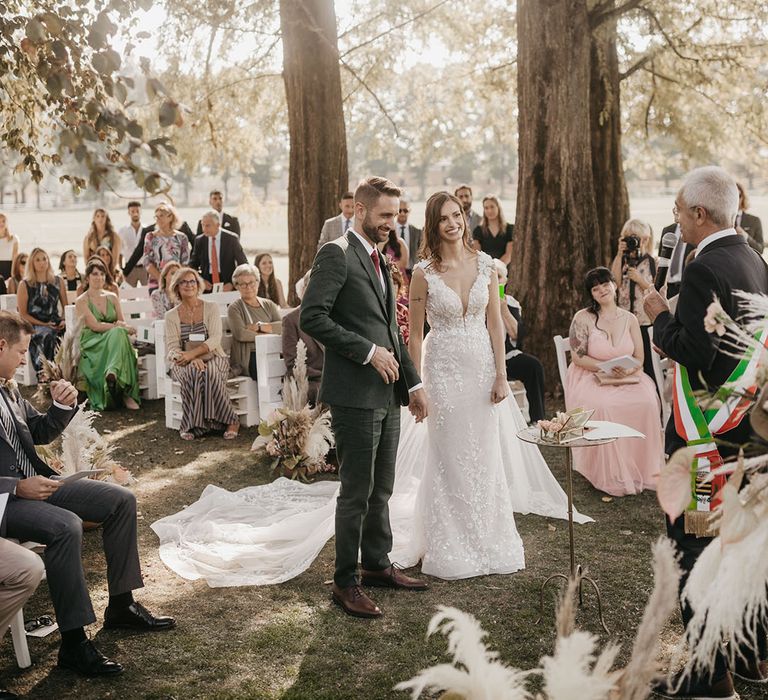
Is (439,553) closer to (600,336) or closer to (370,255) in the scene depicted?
(370,255)

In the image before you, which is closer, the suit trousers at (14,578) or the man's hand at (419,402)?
the suit trousers at (14,578)

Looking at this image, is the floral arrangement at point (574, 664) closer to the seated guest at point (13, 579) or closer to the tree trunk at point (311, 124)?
the seated guest at point (13, 579)

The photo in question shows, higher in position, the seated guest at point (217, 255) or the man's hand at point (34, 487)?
the seated guest at point (217, 255)

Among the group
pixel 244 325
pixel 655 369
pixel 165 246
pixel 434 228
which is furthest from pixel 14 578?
pixel 165 246

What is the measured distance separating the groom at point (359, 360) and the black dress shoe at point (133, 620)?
3.12 ft

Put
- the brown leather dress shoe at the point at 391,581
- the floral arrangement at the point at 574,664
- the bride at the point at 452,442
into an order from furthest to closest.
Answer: the bride at the point at 452,442
the brown leather dress shoe at the point at 391,581
the floral arrangement at the point at 574,664

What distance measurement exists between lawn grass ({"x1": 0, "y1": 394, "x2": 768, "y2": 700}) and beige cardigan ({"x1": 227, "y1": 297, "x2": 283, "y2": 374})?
135 inches

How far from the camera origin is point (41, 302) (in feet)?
39.4

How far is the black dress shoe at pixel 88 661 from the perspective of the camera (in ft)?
13.9

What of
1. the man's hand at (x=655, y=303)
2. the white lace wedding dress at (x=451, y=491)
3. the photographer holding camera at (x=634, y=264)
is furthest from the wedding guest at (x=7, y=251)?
the man's hand at (x=655, y=303)

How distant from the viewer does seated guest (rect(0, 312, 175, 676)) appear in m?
4.26

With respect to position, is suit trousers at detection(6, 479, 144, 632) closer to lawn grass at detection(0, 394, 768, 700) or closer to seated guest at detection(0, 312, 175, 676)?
seated guest at detection(0, 312, 175, 676)

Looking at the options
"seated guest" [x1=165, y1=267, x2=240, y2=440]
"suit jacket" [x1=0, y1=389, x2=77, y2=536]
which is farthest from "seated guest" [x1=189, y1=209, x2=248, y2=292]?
"suit jacket" [x1=0, y1=389, x2=77, y2=536]

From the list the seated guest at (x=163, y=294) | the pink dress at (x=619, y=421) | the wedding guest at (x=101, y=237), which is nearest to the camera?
the pink dress at (x=619, y=421)
